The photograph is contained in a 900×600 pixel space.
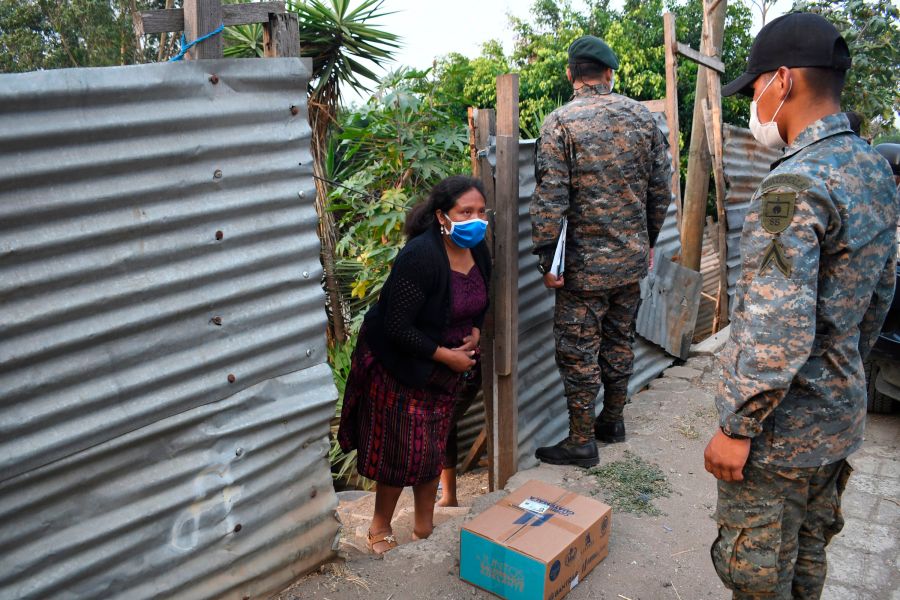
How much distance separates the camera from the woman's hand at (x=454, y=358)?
124 inches

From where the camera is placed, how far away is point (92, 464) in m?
2.17

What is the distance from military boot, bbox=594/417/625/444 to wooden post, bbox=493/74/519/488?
68cm

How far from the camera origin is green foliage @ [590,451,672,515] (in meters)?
3.62

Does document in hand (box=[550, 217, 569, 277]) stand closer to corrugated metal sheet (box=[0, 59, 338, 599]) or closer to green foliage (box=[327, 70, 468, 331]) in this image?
corrugated metal sheet (box=[0, 59, 338, 599])

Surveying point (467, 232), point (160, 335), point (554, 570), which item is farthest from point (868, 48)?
point (160, 335)

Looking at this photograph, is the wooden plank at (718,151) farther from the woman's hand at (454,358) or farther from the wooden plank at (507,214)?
the woman's hand at (454,358)

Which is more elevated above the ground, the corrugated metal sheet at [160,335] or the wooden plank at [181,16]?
the wooden plank at [181,16]

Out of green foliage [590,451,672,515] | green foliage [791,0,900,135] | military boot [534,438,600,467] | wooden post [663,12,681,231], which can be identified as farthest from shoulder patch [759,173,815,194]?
green foliage [791,0,900,135]

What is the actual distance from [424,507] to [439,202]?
1.51 meters

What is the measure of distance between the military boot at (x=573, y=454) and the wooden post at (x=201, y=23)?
2727 millimetres

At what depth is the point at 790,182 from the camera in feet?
6.06

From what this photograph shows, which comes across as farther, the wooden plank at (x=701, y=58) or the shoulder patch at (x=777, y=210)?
the wooden plank at (x=701, y=58)

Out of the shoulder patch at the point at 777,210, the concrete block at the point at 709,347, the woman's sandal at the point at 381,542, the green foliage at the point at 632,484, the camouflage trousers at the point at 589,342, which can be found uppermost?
the shoulder patch at the point at 777,210

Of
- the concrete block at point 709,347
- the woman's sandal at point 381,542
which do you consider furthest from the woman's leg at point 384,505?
the concrete block at point 709,347
